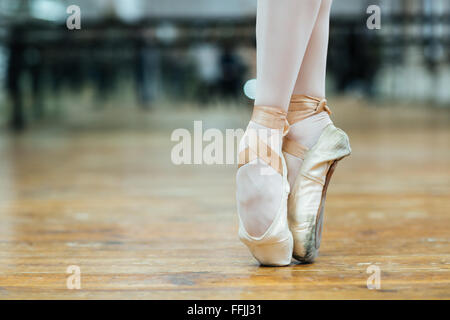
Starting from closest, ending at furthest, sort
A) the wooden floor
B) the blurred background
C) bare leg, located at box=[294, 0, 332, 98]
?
the wooden floor → bare leg, located at box=[294, 0, 332, 98] → the blurred background

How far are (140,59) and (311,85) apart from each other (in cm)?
332

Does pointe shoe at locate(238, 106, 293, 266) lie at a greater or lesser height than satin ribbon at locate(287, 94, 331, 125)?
lesser

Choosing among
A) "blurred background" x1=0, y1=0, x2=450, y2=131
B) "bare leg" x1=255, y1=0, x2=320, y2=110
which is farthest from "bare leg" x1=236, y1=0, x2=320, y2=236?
"blurred background" x1=0, y1=0, x2=450, y2=131

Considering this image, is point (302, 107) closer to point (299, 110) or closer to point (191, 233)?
point (299, 110)

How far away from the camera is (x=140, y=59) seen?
3.87 meters

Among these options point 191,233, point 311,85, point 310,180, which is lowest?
point 191,233

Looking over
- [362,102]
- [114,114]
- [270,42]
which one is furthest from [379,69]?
[270,42]

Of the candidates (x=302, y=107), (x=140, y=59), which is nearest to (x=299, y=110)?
(x=302, y=107)

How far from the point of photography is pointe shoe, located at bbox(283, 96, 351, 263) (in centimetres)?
62

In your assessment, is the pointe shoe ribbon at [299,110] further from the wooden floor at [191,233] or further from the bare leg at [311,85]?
the wooden floor at [191,233]

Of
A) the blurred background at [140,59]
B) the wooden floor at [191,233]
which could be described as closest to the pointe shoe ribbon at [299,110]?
the wooden floor at [191,233]

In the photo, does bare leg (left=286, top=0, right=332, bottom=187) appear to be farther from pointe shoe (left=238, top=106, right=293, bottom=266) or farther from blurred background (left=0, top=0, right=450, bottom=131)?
blurred background (left=0, top=0, right=450, bottom=131)

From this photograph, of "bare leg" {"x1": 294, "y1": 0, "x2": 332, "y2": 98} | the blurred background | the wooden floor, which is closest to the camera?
the wooden floor

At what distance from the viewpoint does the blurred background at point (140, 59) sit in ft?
11.7
